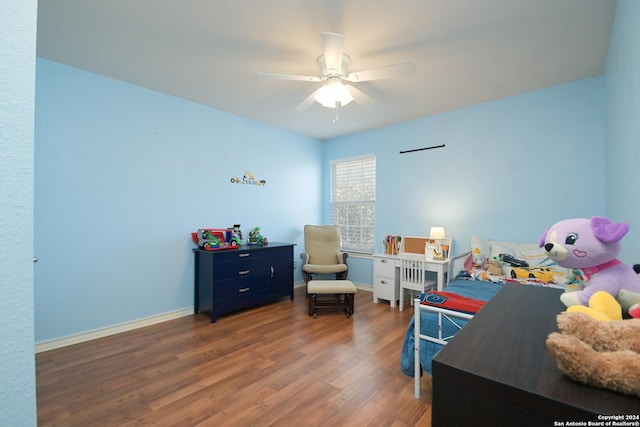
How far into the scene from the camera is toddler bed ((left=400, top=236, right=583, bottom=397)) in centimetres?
172

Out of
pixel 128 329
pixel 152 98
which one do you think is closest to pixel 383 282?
pixel 128 329

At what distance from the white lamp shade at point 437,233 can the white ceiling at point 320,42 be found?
1568mm

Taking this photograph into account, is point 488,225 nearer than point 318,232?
Yes

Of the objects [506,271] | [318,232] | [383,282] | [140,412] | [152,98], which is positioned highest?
[152,98]

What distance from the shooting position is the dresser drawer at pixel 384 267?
3584 mm

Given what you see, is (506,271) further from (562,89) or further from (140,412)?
(140,412)

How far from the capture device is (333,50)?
6.13 ft

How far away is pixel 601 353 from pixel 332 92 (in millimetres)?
2203

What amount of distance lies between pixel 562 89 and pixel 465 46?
58.1 inches

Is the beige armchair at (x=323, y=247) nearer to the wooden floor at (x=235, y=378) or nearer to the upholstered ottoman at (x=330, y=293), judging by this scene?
the upholstered ottoman at (x=330, y=293)

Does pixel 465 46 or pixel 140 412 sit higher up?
pixel 465 46

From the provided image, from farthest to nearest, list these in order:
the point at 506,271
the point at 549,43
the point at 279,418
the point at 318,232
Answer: the point at 318,232 → the point at 506,271 → the point at 549,43 → the point at 279,418

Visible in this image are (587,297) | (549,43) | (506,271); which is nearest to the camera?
(587,297)

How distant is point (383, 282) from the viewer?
12.0 ft
